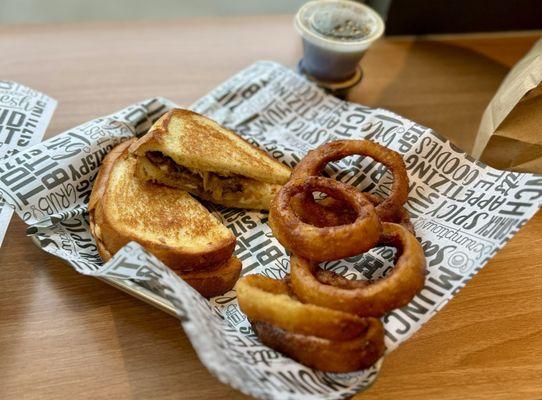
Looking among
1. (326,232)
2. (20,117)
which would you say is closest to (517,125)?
(326,232)

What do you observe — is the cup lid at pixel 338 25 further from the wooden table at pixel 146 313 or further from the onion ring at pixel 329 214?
the onion ring at pixel 329 214

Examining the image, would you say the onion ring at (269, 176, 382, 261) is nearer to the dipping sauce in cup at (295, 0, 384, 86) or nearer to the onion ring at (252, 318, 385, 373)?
the onion ring at (252, 318, 385, 373)

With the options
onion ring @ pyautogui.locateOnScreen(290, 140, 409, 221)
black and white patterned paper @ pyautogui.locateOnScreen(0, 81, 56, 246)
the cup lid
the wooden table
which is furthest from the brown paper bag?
black and white patterned paper @ pyautogui.locateOnScreen(0, 81, 56, 246)

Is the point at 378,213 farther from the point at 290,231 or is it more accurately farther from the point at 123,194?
the point at 123,194

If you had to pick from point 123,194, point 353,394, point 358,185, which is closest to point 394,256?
point 358,185

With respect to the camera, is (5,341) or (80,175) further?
(80,175)

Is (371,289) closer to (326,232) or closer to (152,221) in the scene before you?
(326,232)

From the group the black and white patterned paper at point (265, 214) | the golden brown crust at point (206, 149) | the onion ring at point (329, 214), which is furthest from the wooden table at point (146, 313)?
the golden brown crust at point (206, 149)
